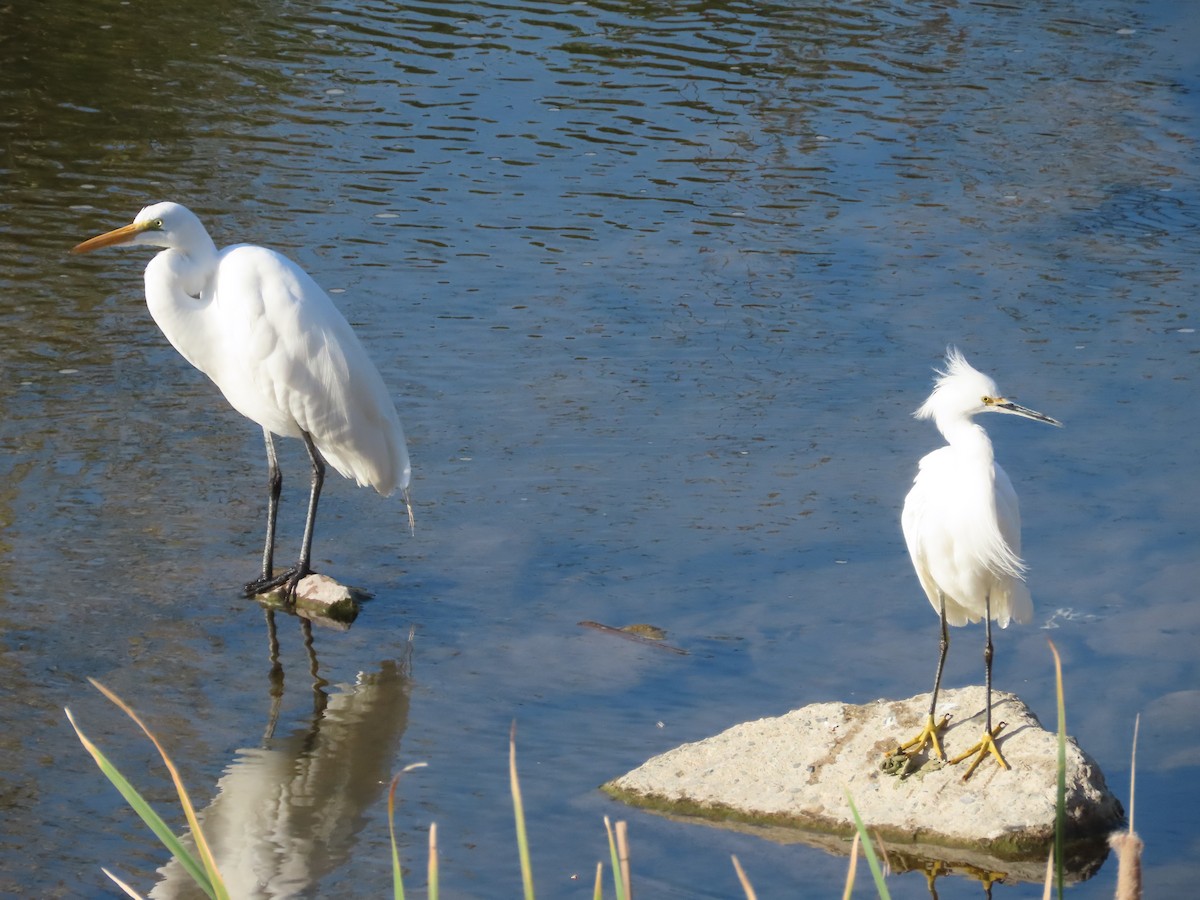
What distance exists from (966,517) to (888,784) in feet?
2.46

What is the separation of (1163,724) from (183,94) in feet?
25.5

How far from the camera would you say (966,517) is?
402 centimetres

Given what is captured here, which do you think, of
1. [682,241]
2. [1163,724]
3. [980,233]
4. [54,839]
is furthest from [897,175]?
[54,839]

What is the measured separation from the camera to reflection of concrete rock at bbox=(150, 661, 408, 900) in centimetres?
381

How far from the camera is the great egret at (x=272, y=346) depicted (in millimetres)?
5207

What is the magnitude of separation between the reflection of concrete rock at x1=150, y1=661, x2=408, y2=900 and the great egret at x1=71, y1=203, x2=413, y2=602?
757 millimetres

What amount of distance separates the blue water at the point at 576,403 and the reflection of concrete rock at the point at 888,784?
0.39 ft

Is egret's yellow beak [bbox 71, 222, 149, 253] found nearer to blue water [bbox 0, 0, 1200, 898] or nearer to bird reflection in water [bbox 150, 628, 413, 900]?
blue water [bbox 0, 0, 1200, 898]

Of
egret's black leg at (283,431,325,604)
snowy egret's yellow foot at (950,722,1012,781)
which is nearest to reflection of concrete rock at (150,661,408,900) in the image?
egret's black leg at (283,431,325,604)

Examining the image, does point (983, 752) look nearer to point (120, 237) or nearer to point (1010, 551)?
point (1010, 551)

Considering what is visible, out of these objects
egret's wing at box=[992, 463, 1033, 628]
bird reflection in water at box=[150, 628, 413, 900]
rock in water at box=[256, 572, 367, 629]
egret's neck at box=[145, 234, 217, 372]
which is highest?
egret's neck at box=[145, 234, 217, 372]

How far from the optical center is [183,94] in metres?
10.2

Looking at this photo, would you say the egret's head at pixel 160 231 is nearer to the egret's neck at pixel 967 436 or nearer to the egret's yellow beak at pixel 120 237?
the egret's yellow beak at pixel 120 237

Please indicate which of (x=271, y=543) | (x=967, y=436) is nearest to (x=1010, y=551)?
(x=967, y=436)
